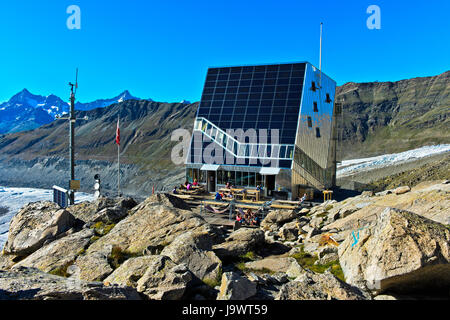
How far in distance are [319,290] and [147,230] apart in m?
5.74

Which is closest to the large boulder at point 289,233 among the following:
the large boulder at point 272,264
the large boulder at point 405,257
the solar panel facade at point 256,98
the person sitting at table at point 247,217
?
the large boulder at point 272,264

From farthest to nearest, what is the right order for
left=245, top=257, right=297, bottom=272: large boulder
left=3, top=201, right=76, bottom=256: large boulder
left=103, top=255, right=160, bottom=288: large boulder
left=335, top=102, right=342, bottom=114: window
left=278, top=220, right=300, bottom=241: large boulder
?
1. left=335, top=102, right=342, bottom=114: window
2. left=278, top=220, right=300, bottom=241: large boulder
3. left=3, top=201, right=76, bottom=256: large boulder
4. left=245, top=257, right=297, bottom=272: large boulder
5. left=103, top=255, right=160, bottom=288: large boulder

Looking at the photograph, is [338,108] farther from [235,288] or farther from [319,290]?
[235,288]

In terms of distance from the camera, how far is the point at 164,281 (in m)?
5.87

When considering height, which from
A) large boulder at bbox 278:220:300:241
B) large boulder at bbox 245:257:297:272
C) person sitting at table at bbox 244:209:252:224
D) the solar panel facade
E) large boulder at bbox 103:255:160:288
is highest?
the solar panel facade

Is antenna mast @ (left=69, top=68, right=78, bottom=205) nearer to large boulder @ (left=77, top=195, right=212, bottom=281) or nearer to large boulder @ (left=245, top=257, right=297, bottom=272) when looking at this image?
large boulder @ (left=77, top=195, right=212, bottom=281)

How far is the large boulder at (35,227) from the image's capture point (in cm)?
1047

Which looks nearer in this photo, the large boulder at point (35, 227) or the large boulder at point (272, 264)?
the large boulder at point (272, 264)

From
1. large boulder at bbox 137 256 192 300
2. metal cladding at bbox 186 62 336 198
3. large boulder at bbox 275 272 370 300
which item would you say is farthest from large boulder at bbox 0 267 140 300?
metal cladding at bbox 186 62 336 198

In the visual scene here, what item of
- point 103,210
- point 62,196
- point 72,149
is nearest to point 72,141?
point 72,149

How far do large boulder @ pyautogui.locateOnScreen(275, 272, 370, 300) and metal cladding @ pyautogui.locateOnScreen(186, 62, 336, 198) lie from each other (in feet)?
67.0

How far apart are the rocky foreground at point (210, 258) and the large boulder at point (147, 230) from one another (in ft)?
0.10

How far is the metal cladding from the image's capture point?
27.3 metres

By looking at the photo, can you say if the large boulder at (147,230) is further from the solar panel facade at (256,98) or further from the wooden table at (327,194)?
the solar panel facade at (256,98)
